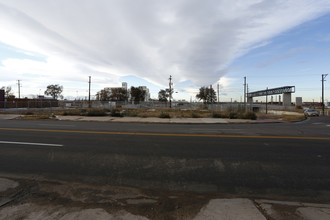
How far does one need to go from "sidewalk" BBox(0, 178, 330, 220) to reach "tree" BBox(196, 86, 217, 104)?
72887mm

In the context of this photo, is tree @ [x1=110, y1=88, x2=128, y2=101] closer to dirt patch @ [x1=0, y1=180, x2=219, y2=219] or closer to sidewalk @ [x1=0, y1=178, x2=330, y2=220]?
dirt patch @ [x1=0, y1=180, x2=219, y2=219]

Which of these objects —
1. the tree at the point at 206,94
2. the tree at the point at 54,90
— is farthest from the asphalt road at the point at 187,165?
the tree at the point at 54,90

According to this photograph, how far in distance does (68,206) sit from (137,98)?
97.9m

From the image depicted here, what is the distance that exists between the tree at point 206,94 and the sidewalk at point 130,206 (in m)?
72.9

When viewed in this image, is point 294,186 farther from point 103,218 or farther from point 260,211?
point 103,218

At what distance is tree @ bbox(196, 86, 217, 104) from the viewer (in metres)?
75.5

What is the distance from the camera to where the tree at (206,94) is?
7548 centimetres

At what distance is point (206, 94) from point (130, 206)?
75411mm

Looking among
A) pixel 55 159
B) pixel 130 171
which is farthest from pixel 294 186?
pixel 55 159

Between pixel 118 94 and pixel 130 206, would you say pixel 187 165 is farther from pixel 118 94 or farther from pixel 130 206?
pixel 118 94

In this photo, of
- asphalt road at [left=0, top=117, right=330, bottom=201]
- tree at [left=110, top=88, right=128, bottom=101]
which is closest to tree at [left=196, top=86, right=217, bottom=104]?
tree at [left=110, top=88, right=128, bottom=101]

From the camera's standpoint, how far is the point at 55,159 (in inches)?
203

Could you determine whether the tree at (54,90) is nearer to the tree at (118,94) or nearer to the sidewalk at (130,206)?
the tree at (118,94)

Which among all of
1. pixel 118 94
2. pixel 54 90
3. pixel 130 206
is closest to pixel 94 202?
pixel 130 206
